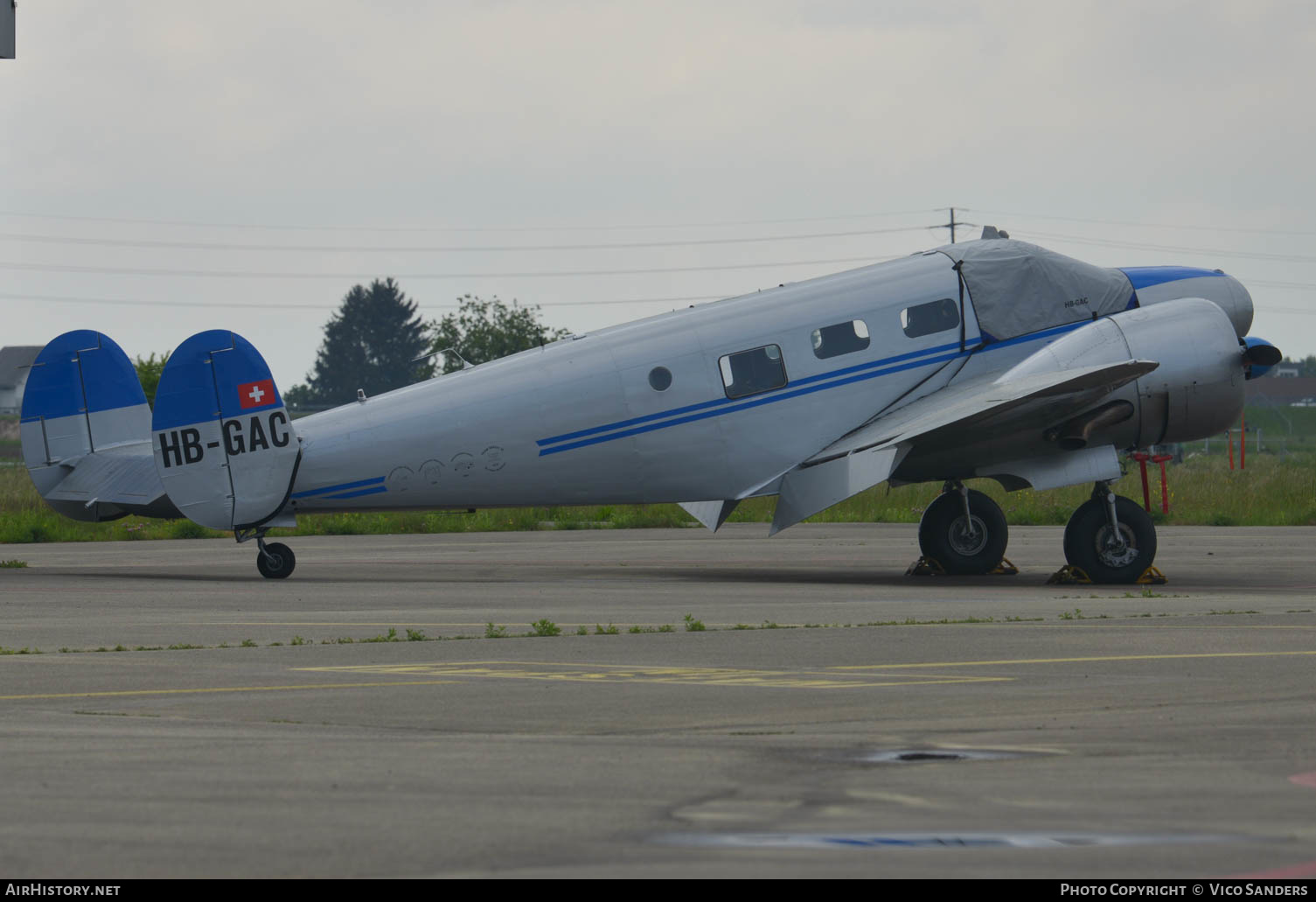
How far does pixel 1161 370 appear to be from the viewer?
2392 centimetres

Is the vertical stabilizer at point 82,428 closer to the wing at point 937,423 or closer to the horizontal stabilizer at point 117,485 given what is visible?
the horizontal stabilizer at point 117,485

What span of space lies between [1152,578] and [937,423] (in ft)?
12.7

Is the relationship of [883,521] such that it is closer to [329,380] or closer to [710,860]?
[710,860]

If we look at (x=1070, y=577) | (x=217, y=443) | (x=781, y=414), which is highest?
(x=217, y=443)

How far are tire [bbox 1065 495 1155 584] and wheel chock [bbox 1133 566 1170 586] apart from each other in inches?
4.3

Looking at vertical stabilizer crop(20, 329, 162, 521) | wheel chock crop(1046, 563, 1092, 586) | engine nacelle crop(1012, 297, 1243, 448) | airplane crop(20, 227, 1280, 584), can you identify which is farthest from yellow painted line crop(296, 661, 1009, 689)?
vertical stabilizer crop(20, 329, 162, 521)

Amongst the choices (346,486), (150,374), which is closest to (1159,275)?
(346,486)

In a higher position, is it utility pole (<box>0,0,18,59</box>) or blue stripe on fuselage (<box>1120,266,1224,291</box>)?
utility pole (<box>0,0,18,59</box>)

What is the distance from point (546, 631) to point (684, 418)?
8.59 metres

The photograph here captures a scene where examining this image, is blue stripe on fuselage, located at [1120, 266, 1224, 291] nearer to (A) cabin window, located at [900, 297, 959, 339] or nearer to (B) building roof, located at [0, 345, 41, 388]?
(A) cabin window, located at [900, 297, 959, 339]

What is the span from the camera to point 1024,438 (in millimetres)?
24312

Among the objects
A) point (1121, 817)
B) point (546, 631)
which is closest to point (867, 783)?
point (1121, 817)

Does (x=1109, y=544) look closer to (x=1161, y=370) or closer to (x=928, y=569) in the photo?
(x=1161, y=370)

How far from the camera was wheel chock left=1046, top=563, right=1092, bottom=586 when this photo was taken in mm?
23750
